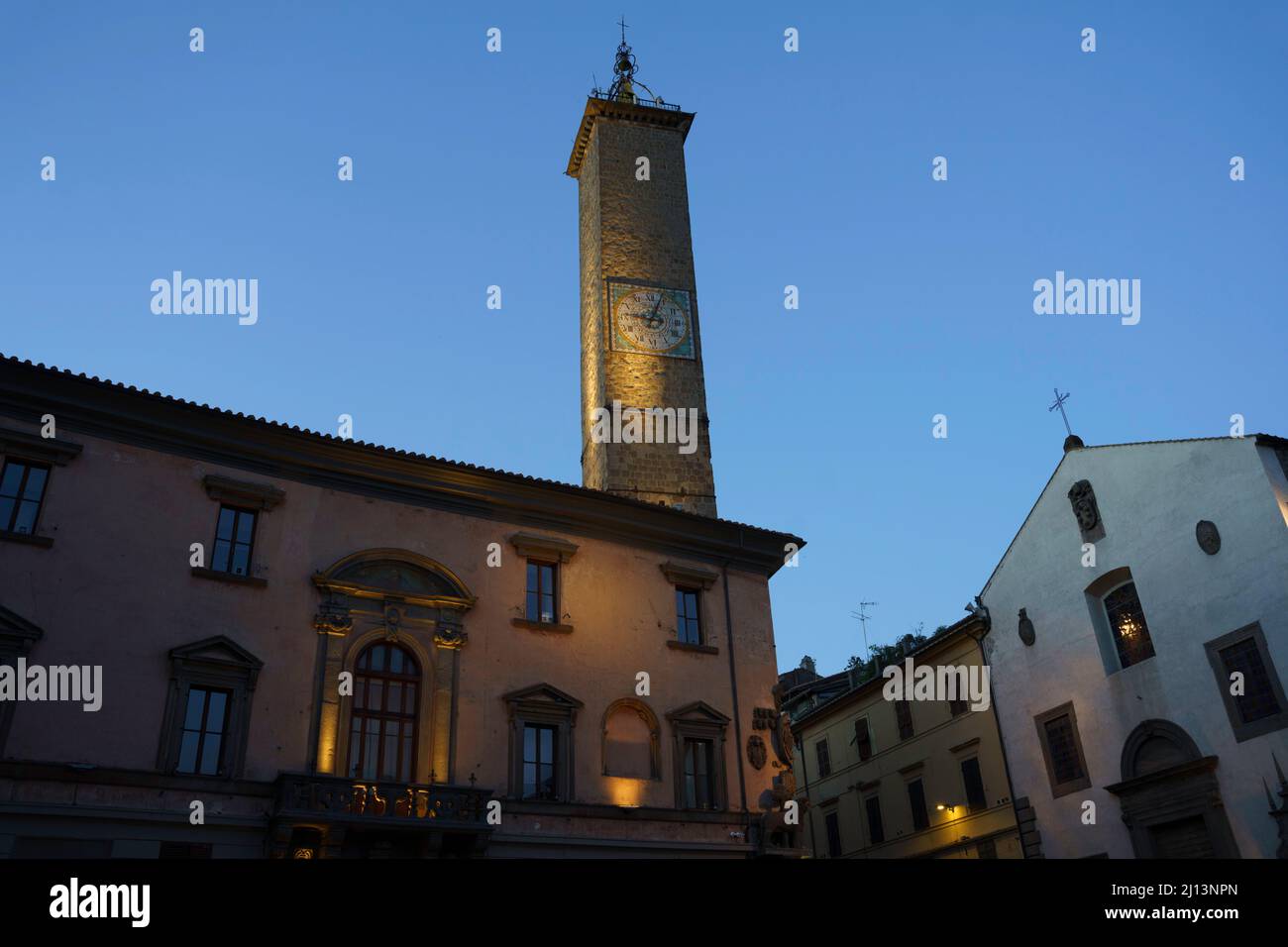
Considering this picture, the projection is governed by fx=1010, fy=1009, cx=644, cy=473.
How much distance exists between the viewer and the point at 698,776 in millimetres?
23047

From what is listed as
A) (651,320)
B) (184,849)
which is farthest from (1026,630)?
(184,849)

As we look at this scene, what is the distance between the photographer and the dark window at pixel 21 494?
1828 centimetres

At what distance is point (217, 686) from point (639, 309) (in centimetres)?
2392

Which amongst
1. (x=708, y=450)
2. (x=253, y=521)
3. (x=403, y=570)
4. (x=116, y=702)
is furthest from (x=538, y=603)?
(x=708, y=450)

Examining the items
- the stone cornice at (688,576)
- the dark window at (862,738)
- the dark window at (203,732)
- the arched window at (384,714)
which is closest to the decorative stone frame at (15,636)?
the dark window at (203,732)

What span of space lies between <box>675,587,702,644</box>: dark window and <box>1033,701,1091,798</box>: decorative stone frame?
39.2ft

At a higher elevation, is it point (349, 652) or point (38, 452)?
point (38, 452)

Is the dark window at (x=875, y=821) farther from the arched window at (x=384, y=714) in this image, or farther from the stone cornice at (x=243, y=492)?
the stone cornice at (x=243, y=492)

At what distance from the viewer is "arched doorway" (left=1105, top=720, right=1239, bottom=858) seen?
24406 mm

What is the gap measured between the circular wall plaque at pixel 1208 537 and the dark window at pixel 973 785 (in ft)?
34.5

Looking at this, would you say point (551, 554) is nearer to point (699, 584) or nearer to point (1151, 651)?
point (699, 584)
